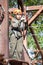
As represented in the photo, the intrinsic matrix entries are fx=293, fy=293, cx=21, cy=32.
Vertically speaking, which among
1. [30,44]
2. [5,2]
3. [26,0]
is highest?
[5,2]

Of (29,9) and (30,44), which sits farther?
(30,44)

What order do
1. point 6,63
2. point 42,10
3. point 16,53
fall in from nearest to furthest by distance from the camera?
point 6,63, point 16,53, point 42,10

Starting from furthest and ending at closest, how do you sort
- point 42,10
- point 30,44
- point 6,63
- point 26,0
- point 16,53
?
point 26,0 < point 30,44 < point 42,10 < point 16,53 < point 6,63

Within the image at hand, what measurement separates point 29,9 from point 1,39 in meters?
3.08

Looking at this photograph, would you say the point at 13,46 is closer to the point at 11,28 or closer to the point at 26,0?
the point at 11,28

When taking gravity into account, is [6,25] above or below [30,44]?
above

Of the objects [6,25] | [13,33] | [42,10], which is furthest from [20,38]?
[42,10]

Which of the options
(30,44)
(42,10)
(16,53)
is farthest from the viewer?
(30,44)

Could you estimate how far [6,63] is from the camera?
4512 mm

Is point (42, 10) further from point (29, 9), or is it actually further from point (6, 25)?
point (6, 25)

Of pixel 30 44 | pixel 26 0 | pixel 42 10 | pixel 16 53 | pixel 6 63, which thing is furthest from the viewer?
pixel 26 0

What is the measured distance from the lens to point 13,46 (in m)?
5.58

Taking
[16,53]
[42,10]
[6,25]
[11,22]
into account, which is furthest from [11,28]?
[42,10]

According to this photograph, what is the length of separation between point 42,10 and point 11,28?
6.10 ft
